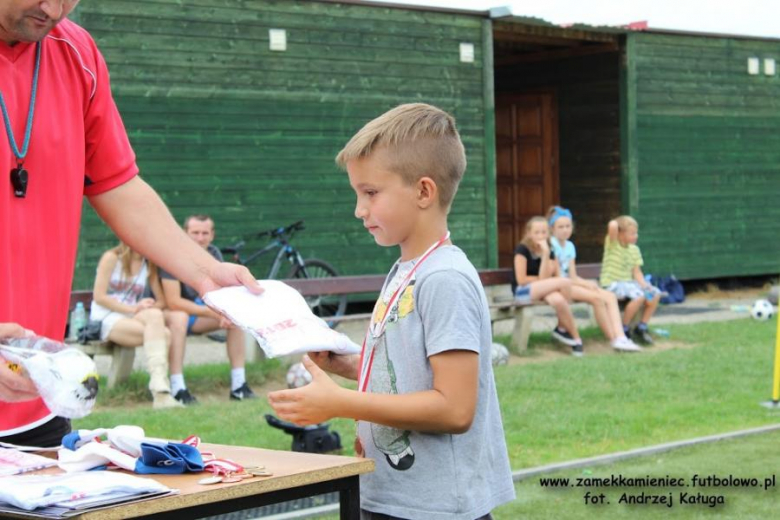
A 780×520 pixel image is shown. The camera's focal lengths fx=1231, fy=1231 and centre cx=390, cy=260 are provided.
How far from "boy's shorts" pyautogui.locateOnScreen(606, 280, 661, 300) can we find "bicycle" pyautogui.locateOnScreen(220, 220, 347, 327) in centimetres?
316

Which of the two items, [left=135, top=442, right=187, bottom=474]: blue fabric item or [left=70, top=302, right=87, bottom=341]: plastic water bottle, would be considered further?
[left=70, top=302, right=87, bottom=341]: plastic water bottle

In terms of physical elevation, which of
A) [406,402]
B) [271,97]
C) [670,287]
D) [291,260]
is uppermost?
[271,97]

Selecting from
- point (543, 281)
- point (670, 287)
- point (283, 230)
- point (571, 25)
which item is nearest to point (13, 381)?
point (543, 281)

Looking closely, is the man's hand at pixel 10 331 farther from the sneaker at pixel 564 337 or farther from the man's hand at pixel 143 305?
the sneaker at pixel 564 337

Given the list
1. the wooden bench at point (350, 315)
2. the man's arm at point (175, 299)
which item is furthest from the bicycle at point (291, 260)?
the man's arm at point (175, 299)

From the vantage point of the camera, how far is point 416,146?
288 centimetres

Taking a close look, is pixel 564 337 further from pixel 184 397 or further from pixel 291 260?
pixel 184 397

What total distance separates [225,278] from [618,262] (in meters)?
10.2

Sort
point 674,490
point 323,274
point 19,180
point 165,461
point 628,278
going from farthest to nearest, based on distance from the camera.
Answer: point 323,274
point 628,278
point 674,490
point 19,180
point 165,461

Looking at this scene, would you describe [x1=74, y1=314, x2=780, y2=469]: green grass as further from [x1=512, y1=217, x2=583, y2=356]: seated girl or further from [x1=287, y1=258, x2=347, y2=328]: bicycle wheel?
[x1=287, y1=258, x2=347, y2=328]: bicycle wheel

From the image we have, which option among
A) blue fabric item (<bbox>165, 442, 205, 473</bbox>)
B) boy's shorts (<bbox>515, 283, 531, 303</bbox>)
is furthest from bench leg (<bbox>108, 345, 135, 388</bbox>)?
blue fabric item (<bbox>165, 442, 205, 473</bbox>)

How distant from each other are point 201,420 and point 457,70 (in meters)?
9.06

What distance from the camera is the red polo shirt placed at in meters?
2.91

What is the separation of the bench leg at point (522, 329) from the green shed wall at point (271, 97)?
3.74m
